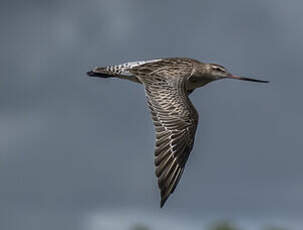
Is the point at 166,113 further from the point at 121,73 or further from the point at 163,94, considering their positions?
the point at 121,73

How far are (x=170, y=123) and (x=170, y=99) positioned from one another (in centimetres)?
75

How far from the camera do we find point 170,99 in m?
16.7

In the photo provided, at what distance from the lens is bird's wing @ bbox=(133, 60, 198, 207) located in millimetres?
15000

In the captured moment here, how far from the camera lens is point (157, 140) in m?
15.5

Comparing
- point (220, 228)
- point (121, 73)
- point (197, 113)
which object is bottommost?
point (220, 228)

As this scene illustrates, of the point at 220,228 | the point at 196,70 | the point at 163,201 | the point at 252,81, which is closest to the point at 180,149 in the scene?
the point at 163,201

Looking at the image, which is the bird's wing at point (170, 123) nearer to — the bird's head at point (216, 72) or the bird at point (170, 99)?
the bird at point (170, 99)

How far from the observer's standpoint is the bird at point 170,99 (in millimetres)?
15188

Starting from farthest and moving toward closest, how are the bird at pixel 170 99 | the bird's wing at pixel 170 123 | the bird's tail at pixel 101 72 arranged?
the bird's tail at pixel 101 72 < the bird at pixel 170 99 < the bird's wing at pixel 170 123

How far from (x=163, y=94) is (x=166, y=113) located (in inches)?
26.4

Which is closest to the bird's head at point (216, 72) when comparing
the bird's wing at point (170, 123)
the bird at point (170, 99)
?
the bird at point (170, 99)

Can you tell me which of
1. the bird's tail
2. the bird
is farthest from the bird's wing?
→ the bird's tail

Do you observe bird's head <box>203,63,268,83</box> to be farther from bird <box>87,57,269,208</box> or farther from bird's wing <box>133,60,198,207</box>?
bird's wing <box>133,60,198,207</box>

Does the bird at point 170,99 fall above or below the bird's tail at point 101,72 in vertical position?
below
